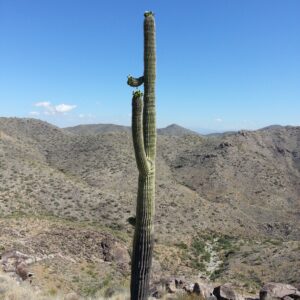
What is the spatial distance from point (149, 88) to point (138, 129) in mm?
1138

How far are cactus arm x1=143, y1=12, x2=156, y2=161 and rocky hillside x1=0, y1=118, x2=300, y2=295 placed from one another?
25.5 feet

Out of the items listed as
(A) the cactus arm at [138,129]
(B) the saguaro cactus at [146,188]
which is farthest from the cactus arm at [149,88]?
(A) the cactus arm at [138,129]

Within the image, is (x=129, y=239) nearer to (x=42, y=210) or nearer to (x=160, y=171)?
(x=42, y=210)

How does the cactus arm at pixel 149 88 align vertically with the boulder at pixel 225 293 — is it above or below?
above

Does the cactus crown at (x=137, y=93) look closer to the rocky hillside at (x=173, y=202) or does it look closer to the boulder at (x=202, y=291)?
the boulder at (x=202, y=291)

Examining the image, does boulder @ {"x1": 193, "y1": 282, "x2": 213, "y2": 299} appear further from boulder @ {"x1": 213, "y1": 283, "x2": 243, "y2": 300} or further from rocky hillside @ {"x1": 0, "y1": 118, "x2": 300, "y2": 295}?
rocky hillside @ {"x1": 0, "y1": 118, "x2": 300, "y2": 295}

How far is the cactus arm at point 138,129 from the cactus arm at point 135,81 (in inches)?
19.5

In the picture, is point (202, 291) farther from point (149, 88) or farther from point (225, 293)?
point (149, 88)

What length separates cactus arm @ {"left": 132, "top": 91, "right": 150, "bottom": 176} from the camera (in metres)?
8.78

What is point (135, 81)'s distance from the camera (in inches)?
374

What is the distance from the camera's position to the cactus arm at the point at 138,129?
878 cm

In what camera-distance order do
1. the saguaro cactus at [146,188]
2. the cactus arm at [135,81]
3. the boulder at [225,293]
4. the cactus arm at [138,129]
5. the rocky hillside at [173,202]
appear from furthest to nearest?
the rocky hillside at [173,202]
the boulder at [225,293]
the cactus arm at [135,81]
the saguaro cactus at [146,188]
the cactus arm at [138,129]

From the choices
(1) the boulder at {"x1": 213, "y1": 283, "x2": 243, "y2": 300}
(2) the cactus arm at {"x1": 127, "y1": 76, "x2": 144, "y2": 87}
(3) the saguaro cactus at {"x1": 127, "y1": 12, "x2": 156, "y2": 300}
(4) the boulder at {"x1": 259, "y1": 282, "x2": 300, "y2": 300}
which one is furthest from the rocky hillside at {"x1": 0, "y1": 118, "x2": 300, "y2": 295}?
(2) the cactus arm at {"x1": 127, "y1": 76, "x2": 144, "y2": 87}

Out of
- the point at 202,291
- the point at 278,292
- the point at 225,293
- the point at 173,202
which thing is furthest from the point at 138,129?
the point at 173,202
